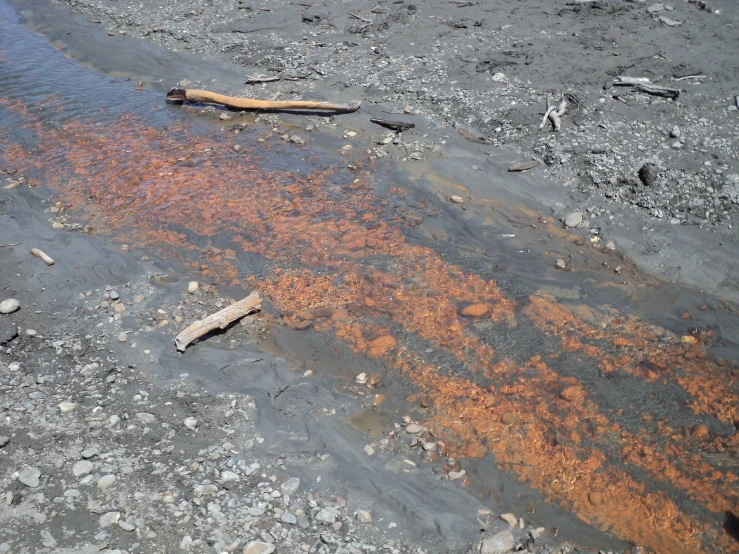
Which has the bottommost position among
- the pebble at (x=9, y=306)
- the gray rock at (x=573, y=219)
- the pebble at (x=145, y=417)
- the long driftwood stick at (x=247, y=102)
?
the pebble at (x=145, y=417)

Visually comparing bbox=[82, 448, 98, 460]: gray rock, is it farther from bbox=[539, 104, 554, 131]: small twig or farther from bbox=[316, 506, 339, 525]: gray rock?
bbox=[539, 104, 554, 131]: small twig

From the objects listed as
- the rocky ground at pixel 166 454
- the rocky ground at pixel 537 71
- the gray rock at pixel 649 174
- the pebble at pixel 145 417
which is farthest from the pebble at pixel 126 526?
the gray rock at pixel 649 174

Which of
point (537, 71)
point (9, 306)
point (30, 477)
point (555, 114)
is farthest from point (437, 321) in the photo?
point (537, 71)

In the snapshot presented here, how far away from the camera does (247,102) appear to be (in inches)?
447

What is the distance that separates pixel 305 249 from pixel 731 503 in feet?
18.4

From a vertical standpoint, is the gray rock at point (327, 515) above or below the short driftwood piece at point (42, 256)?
below

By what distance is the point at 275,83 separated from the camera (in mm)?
11938

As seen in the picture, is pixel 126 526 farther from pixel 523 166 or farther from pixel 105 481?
pixel 523 166

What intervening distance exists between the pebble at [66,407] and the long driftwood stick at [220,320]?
3.91 feet

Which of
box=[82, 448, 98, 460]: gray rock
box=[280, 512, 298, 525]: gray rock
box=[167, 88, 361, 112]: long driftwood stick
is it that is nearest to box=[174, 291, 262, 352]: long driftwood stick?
box=[82, 448, 98, 460]: gray rock

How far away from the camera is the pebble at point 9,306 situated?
6.85m

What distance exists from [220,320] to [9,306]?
102 inches

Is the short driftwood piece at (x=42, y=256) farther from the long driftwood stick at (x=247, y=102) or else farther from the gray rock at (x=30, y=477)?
the long driftwood stick at (x=247, y=102)

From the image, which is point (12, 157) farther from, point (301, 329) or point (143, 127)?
point (301, 329)
